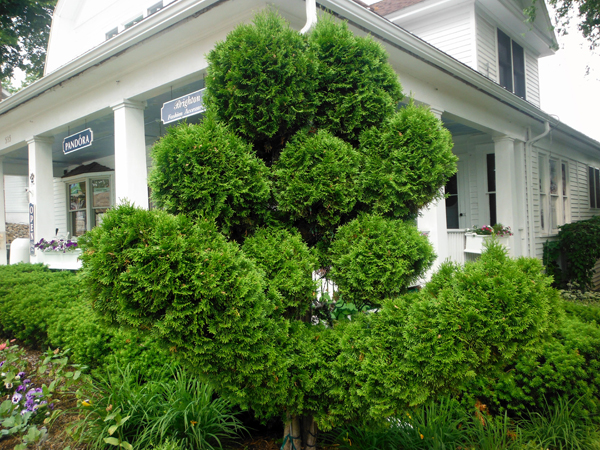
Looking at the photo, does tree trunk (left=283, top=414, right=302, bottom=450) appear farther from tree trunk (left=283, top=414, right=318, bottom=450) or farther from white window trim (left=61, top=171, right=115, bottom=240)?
white window trim (left=61, top=171, right=115, bottom=240)

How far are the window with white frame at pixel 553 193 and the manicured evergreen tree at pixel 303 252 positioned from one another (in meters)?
10.2

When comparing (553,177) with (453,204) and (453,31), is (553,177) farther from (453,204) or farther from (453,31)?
(453,31)

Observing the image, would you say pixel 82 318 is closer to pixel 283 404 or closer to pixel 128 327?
pixel 128 327

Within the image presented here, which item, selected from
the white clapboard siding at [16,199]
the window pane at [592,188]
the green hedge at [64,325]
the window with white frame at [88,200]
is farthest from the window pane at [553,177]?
the white clapboard siding at [16,199]

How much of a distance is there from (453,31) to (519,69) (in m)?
3.23

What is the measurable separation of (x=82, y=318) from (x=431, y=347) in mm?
3691

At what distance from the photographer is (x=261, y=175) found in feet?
8.53

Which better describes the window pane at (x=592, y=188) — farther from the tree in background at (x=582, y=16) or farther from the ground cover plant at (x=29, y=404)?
the ground cover plant at (x=29, y=404)

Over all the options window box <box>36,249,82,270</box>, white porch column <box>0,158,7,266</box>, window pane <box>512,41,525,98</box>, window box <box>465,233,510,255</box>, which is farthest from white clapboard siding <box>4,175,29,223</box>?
window pane <box>512,41,525,98</box>

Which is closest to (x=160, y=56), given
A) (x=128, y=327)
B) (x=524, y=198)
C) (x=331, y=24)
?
(x=331, y=24)

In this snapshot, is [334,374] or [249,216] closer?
[334,374]

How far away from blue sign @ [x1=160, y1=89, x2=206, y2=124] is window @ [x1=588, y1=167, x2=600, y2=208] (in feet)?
50.8

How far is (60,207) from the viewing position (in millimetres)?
13352

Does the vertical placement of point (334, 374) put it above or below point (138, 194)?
below
